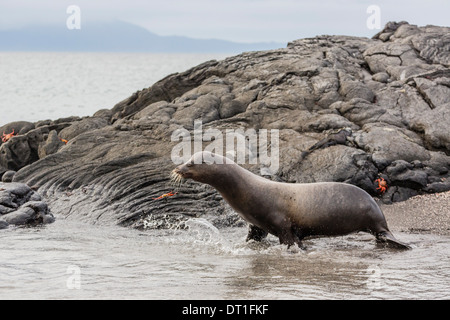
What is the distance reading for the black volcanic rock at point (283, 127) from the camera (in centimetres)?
1329

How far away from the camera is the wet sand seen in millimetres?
11594

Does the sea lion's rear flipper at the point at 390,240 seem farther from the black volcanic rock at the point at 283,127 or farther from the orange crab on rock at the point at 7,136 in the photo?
the orange crab on rock at the point at 7,136

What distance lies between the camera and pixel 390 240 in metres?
10.1

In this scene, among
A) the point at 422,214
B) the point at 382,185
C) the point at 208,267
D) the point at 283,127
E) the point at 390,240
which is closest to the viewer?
the point at 208,267

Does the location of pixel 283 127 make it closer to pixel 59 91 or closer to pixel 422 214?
pixel 422 214

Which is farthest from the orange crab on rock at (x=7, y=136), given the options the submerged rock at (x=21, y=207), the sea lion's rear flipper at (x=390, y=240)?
the sea lion's rear flipper at (x=390, y=240)

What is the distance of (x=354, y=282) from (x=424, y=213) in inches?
195

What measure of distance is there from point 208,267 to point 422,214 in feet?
17.0

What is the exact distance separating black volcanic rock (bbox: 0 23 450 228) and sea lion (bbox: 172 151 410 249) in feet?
7.55

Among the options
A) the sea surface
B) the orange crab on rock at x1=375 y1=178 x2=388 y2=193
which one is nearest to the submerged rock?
the sea surface

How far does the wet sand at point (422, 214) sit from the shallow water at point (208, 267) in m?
0.58

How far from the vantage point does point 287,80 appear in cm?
1661

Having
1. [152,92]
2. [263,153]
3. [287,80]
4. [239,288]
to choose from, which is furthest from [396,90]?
[239,288]

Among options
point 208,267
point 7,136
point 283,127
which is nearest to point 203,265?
point 208,267
